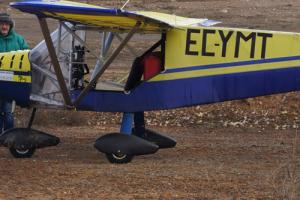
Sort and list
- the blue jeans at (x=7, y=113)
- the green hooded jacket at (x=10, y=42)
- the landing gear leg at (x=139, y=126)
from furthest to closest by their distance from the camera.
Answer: the blue jeans at (x=7, y=113) < the green hooded jacket at (x=10, y=42) < the landing gear leg at (x=139, y=126)

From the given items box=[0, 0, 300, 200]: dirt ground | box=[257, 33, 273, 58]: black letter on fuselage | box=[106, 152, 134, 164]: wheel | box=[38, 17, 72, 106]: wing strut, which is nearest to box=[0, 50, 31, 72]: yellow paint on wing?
box=[38, 17, 72, 106]: wing strut

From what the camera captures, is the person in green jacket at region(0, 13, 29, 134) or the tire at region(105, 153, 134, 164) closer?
the tire at region(105, 153, 134, 164)

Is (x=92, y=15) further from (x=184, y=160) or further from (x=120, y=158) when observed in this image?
(x=184, y=160)

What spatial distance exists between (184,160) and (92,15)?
2.27 metres

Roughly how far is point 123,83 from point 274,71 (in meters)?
1.94

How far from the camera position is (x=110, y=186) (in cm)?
862

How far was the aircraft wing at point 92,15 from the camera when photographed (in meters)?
9.41

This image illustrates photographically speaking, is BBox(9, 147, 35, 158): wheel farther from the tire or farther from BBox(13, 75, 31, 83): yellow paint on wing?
the tire

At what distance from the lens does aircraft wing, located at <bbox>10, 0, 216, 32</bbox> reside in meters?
9.41

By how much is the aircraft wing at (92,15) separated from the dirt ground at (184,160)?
1712mm

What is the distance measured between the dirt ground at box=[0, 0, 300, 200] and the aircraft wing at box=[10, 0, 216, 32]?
1.71 metres

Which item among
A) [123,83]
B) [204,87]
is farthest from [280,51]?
[123,83]

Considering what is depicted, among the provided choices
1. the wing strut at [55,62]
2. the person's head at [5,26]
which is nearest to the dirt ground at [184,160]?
the wing strut at [55,62]

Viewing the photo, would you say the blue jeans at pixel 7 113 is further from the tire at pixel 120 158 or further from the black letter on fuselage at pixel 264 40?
the black letter on fuselage at pixel 264 40
